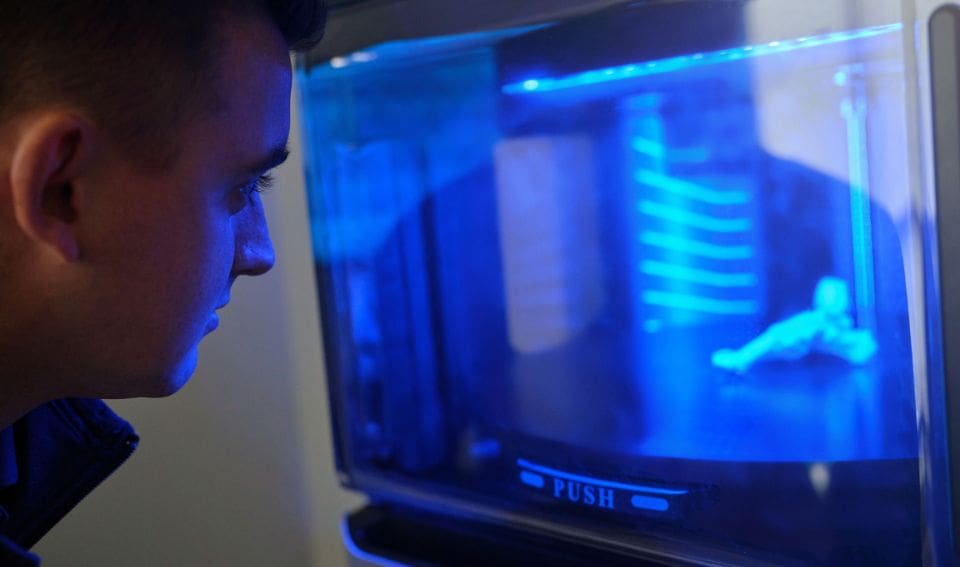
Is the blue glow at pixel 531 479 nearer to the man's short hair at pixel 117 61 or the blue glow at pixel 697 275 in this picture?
the blue glow at pixel 697 275

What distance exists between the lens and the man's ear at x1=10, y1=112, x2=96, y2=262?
50cm

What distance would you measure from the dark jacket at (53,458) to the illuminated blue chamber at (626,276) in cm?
20

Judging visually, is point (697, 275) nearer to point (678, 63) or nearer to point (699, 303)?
point (699, 303)

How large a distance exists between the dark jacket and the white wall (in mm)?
231

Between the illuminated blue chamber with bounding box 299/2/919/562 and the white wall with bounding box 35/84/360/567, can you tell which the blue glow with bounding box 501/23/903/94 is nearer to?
the illuminated blue chamber with bounding box 299/2/919/562

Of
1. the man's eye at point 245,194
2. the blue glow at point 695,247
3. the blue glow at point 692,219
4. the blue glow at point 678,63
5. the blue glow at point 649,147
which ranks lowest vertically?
the blue glow at point 695,247

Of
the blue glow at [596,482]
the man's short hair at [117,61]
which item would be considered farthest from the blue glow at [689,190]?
the man's short hair at [117,61]

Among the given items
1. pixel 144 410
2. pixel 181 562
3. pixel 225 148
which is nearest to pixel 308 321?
pixel 144 410

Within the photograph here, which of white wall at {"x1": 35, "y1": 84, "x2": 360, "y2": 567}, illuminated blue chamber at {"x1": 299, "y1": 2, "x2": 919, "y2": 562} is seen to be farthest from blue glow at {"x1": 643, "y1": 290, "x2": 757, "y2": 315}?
white wall at {"x1": 35, "y1": 84, "x2": 360, "y2": 567}

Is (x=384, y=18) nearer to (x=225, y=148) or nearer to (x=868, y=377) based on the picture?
(x=225, y=148)

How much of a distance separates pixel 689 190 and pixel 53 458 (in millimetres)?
551

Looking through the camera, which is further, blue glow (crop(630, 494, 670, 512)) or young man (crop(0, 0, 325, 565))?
blue glow (crop(630, 494, 670, 512))

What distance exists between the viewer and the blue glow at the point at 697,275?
0.66 metres

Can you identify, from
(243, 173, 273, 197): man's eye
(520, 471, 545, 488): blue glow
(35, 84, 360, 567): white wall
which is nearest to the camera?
(243, 173, 273, 197): man's eye
